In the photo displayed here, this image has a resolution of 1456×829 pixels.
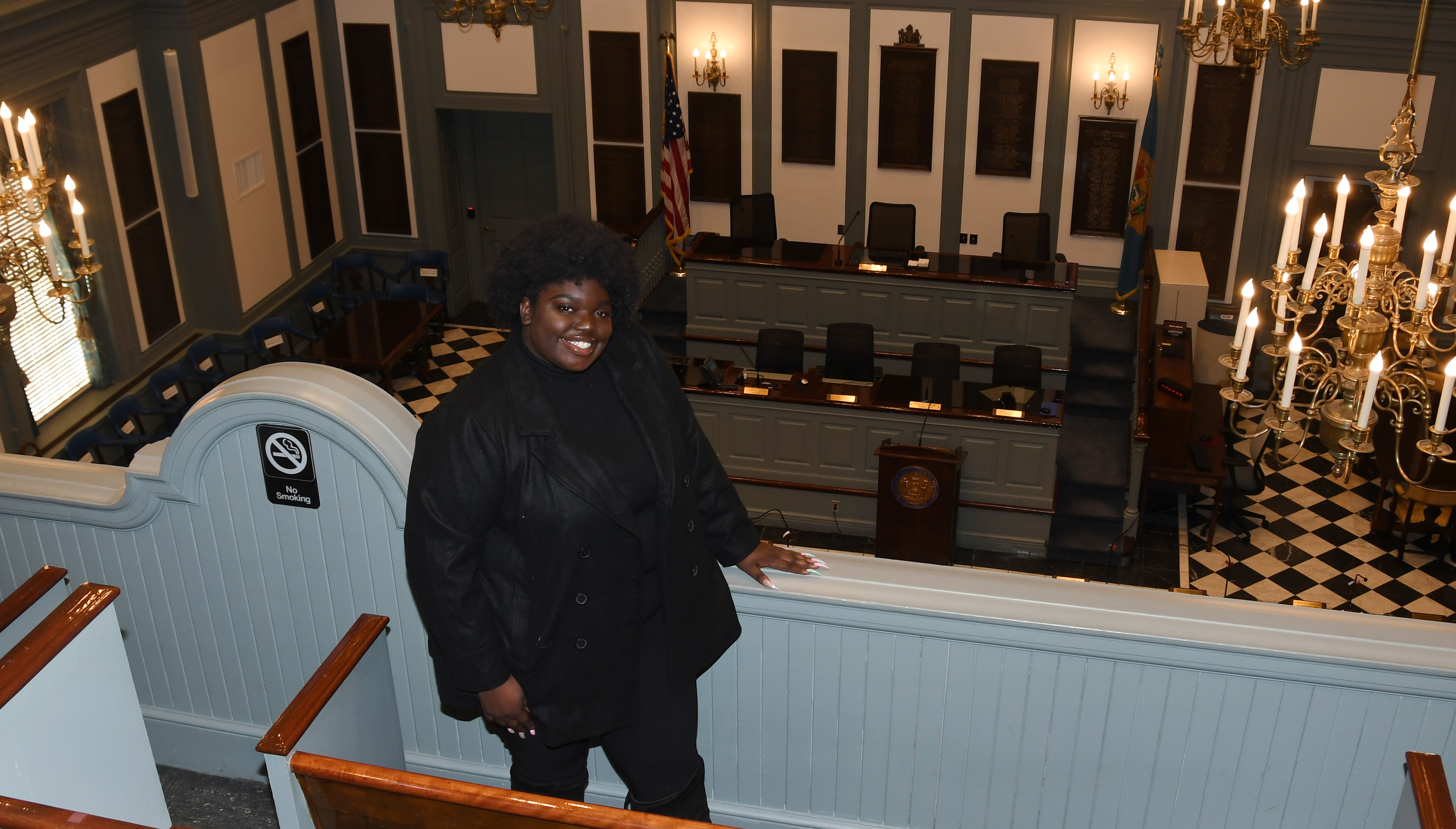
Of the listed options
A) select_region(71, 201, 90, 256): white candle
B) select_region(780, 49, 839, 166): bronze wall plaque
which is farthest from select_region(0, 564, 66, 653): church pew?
select_region(780, 49, 839, 166): bronze wall plaque

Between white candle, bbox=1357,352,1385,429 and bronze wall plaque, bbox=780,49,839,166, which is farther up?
bronze wall plaque, bbox=780,49,839,166

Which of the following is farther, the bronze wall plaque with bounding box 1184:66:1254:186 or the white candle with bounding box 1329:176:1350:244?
the bronze wall plaque with bounding box 1184:66:1254:186

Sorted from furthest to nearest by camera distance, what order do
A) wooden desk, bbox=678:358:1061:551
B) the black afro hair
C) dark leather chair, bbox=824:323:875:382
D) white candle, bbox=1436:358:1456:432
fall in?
dark leather chair, bbox=824:323:875:382
wooden desk, bbox=678:358:1061:551
white candle, bbox=1436:358:1456:432
the black afro hair

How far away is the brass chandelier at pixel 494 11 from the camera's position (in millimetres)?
9609

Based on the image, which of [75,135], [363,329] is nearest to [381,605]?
[75,135]

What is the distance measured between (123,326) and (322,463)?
7.53 metres

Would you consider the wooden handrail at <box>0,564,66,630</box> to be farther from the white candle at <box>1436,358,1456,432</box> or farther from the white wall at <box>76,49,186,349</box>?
the white wall at <box>76,49,186,349</box>

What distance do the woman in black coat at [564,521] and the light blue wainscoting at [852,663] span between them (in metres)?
0.42

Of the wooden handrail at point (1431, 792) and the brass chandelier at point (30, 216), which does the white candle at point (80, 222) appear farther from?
the wooden handrail at point (1431, 792)

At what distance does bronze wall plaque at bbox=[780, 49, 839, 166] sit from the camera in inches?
476

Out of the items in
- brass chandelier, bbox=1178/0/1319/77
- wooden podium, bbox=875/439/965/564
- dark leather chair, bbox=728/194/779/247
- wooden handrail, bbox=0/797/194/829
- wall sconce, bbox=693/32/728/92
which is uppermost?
brass chandelier, bbox=1178/0/1319/77

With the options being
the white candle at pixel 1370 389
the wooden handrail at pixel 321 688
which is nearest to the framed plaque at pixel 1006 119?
the white candle at pixel 1370 389

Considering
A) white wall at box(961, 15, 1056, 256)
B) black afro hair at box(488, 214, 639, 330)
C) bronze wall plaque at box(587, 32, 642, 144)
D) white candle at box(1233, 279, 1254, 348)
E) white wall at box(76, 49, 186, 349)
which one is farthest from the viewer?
bronze wall plaque at box(587, 32, 642, 144)

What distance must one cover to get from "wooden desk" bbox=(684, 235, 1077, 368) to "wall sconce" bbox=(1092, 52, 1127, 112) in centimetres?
178
